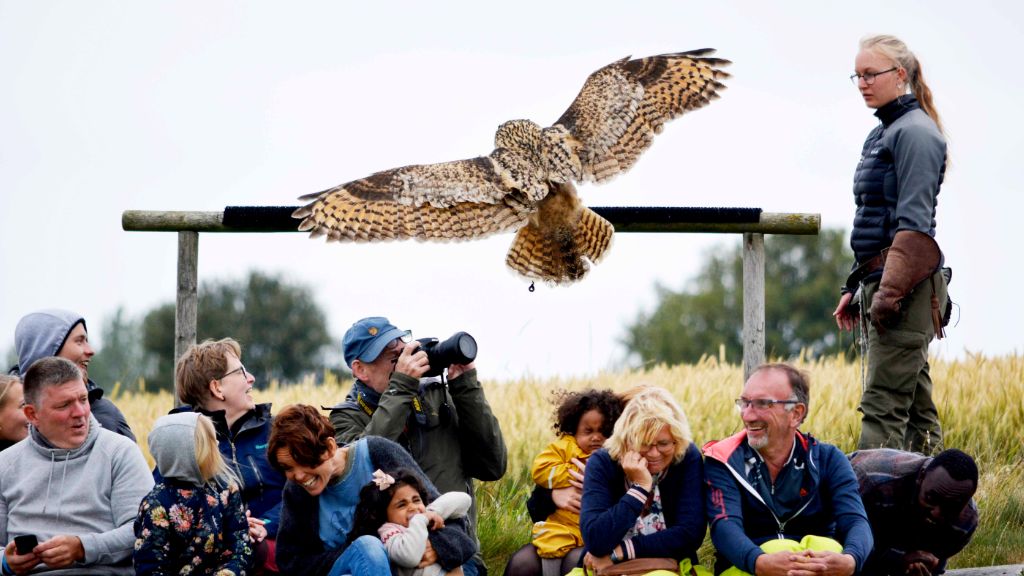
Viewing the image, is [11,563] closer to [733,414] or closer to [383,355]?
[383,355]

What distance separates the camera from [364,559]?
4414mm

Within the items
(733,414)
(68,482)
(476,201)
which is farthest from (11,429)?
(733,414)

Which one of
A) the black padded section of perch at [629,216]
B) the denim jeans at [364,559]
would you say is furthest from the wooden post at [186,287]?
the denim jeans at [364,559]

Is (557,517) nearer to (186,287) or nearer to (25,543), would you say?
(25,543)

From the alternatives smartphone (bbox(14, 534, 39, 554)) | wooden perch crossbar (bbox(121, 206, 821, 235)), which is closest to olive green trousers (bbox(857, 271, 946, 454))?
wooden perch crossbar (bbox(121, 206, 821, 235))

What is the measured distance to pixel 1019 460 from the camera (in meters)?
8.07

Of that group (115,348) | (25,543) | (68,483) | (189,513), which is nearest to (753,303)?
(189,513)

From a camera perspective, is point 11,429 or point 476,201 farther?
point 476,201

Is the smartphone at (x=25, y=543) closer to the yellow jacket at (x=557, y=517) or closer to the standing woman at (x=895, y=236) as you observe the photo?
the yellow jacket at (x=557, y=517)

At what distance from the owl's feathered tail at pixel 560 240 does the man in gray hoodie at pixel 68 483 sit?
248cm

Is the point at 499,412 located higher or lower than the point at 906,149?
lower

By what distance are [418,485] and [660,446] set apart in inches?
34.4

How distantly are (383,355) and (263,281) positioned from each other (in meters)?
46.7

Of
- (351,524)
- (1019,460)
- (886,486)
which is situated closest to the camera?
(351,524)
